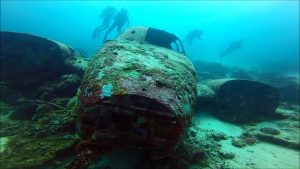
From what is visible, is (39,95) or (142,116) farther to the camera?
(39,95)

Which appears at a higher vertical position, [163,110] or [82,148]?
[163,110]

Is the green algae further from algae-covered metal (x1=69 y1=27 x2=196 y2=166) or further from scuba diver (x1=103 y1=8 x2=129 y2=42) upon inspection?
scuba diver (x1=103 y1=8 x2=129 y2=42)

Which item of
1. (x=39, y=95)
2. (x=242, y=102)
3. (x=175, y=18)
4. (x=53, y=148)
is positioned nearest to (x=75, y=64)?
(x=39, y=95)

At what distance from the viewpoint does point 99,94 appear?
302 cm

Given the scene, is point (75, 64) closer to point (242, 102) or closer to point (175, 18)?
point (242, 102)

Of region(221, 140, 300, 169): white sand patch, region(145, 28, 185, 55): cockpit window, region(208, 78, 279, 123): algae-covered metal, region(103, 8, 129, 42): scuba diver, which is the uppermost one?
region(103, 8, 129, 42): scuba diver

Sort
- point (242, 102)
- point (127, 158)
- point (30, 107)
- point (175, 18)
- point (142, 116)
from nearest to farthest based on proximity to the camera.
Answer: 1. point (142, 116)
2. point (127, 158)
3. point (30, 107)
4. point (242, 102)
5. point (175, 18)

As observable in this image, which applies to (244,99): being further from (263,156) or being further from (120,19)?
(120,19)

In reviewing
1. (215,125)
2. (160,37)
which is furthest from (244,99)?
(160,37)

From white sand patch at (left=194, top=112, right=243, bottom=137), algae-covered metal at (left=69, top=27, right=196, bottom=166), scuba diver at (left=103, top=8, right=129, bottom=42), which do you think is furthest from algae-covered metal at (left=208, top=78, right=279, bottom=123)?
scuba diver at (left=103, top=8, right=129, bottom=42)

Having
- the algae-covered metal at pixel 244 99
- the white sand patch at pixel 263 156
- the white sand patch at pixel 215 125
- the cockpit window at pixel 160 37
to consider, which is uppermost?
the cockpit window at pixel 160 37

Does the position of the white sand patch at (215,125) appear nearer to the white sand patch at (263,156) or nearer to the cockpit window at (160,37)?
the white sand patch at (263,156)

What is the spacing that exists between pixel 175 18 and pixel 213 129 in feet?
534

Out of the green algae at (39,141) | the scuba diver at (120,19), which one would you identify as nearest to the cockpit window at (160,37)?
the green algae at (39,141)
